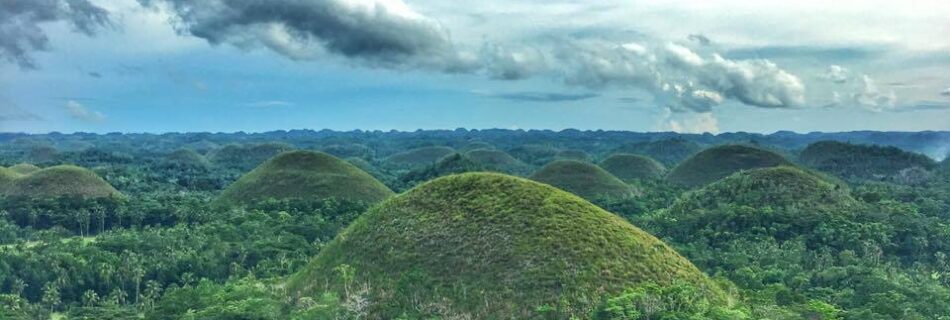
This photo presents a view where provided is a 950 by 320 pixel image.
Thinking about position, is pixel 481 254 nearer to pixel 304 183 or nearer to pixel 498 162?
pixel 304 183

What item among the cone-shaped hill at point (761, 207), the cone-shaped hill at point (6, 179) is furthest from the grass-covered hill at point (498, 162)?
the cone-shaped hill at point (6, 179)

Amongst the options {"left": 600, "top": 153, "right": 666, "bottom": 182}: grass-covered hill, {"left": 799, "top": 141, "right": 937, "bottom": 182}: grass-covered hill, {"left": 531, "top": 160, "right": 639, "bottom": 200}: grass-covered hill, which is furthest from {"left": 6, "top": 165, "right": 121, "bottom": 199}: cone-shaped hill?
{"left": 799, "top": 141, "right": 937, "bottom": 182}: grass-covered hill

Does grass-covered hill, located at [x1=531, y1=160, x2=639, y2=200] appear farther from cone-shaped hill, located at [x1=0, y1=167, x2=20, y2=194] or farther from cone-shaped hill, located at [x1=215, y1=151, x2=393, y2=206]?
cone-shaped hill, located at [x1=0, y1=167, x2=20, y2=194]

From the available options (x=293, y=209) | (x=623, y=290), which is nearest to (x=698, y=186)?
(x=293, y=209)

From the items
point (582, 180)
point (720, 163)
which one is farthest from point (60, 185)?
point (720, 163)

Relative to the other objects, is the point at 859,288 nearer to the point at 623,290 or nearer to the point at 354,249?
the point at 623,290

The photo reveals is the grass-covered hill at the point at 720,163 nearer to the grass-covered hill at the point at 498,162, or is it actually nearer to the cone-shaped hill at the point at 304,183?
the grass-covered hill at the point at 498,162
